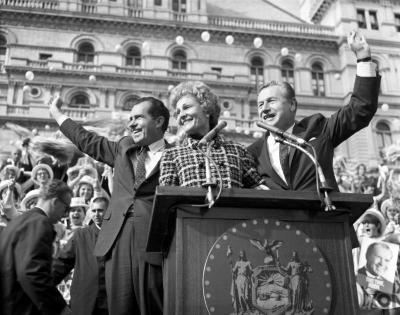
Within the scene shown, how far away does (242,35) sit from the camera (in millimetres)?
33344

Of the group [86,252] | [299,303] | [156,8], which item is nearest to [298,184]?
[299,303]

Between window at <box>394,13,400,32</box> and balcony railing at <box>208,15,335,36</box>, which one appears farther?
window at <box>394,13,400,32</box>

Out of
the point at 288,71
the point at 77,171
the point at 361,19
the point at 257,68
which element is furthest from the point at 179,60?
the point at 77,171

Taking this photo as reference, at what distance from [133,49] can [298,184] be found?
97.8 ft

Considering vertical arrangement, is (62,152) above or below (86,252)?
above

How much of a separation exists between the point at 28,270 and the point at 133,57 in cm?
2931

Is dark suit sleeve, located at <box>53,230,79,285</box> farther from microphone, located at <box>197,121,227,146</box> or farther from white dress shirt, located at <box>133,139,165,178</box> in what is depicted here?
microphone, located at <box>197,121,227,146</box>

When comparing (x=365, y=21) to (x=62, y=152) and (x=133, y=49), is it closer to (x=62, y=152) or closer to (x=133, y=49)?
(x=133, y=49)

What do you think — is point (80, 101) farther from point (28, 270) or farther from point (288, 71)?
point (28, 270)

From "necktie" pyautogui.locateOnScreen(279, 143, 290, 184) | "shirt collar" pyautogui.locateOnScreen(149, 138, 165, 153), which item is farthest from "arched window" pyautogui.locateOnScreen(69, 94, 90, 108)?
"necktie" pyautogui.locateOnScreen(279, 143, 290, 184)

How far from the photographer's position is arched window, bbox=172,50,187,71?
32125 mm

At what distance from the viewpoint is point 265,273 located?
7.76 feet

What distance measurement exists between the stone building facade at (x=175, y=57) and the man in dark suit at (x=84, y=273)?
Result: 20.6 metres

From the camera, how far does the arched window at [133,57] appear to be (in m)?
31.5
